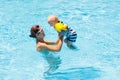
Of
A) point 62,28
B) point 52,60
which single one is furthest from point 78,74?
point 62,28

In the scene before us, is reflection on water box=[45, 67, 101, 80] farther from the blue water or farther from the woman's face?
the woman's face

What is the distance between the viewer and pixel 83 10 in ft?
26.4

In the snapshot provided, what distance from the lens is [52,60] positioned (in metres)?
5.71

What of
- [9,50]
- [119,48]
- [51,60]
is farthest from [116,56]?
[9,50]

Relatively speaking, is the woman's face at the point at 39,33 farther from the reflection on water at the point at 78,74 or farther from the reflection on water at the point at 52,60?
the reflection on water at the point at 78,74

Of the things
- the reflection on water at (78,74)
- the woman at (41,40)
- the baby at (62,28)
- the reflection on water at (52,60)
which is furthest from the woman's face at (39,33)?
the reflection on water at (78,74)

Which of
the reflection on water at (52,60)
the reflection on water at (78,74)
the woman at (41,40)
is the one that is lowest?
the reflection on water at (78,74)

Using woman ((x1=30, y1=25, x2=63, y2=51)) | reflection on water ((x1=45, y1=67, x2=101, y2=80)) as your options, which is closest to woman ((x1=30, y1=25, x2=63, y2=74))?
woman ((x1=30, y1=25, x2=63, y2=51))

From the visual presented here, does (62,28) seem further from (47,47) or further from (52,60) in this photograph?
(52,60)

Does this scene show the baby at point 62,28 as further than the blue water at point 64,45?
No

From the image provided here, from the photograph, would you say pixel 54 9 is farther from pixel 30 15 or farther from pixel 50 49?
pixel 50 49

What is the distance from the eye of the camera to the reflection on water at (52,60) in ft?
18.7

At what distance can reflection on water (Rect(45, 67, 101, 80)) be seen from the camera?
5746 millimetres

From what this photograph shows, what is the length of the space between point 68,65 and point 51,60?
1.60 ft
